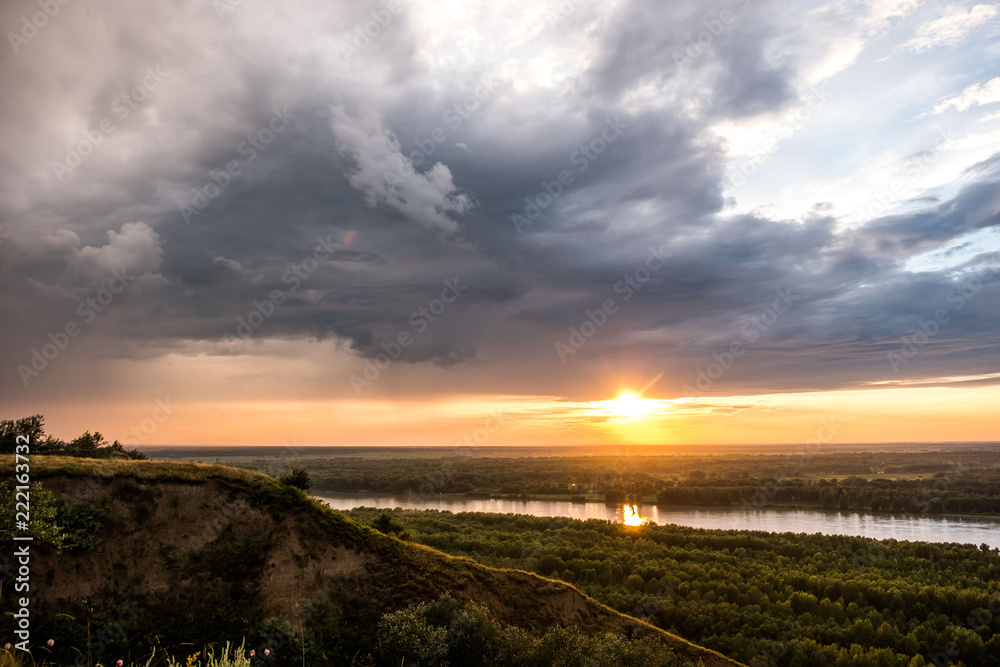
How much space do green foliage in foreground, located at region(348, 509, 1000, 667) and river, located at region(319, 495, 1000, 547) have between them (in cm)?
2193

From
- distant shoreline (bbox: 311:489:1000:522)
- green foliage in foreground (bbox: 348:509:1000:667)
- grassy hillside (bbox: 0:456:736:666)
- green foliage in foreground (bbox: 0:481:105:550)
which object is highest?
green foliage in foreground (bbox: 0:481:105:550)

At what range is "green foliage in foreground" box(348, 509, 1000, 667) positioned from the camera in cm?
2852

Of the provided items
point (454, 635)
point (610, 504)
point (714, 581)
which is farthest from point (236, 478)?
point (610, 504)

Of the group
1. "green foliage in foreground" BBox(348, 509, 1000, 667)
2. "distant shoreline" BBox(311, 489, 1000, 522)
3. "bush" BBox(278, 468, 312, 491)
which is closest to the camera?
"bush" BBox(278, 468, 312, 491)

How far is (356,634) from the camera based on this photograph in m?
15.4

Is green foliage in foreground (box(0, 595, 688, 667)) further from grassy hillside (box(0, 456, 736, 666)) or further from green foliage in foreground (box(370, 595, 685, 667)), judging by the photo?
grassy hillside (box(0, 456, 736, 666))

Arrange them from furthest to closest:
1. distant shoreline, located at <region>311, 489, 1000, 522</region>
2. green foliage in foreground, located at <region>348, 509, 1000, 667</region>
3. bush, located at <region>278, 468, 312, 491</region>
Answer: distant shoreline, located at <region>311, 489, 1000, 522</region>
green foliage in foreground, located at <region>348, 509, 1000, 667</region>
bush, located at <region>278, 468, 312, 491</region>

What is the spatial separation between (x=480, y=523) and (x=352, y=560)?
51431 millimetres

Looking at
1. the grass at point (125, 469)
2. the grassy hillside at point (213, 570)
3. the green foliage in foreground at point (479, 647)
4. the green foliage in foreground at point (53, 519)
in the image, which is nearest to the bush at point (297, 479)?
the grassy hillside at point (213, 570)

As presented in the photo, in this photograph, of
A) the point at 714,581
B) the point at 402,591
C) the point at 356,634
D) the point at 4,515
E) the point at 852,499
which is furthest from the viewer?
the point at 852,499

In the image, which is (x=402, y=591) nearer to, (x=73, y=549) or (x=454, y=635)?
(x=454, y=635)

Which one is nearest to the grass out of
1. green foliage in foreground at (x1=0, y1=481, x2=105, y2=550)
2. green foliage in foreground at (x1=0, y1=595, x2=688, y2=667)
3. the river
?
green foliage in foreground at (x1=0, y1=481, x2=105, y2=550)

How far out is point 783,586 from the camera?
3634 centimetres

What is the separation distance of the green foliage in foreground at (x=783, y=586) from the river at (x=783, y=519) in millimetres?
21928
